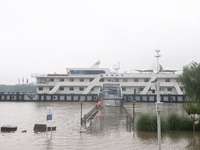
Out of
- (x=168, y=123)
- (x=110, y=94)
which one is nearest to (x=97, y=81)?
(x=110, y=94)

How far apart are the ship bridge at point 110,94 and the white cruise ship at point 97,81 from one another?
11.3ft

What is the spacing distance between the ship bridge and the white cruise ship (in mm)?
3442

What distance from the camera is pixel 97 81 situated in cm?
4841

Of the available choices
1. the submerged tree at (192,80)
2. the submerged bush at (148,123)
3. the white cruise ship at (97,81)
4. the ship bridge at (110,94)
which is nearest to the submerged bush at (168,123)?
the submerged bush at (148,123)

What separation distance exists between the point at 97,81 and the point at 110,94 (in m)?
6.56

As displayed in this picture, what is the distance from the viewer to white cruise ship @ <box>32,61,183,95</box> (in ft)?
157

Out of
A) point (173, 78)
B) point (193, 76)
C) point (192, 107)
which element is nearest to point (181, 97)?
point (173, 78)

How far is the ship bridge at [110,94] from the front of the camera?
1491 inches

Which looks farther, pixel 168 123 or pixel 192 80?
pixel 192 80

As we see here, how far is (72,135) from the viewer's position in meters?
13.9

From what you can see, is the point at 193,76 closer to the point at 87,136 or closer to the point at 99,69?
the point at 87,136

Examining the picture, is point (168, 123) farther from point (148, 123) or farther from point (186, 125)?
point (148, 123)

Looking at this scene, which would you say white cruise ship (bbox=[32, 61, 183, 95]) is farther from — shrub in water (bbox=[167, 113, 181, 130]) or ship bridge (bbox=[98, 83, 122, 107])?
shrub in water (bbox=[167, 113, 181, 130])

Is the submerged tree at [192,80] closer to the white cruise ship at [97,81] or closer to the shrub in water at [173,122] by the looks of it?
the shrub in water at [173,122]
